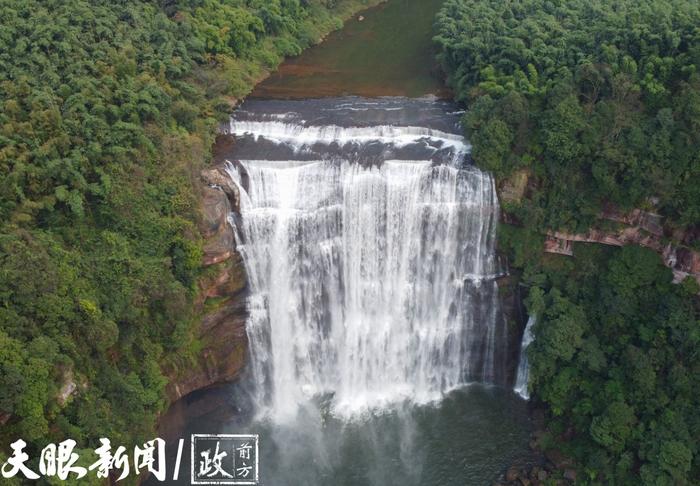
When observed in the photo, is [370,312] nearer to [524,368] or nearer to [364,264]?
[364,264]

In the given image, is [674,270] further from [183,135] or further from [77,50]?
[77,50]

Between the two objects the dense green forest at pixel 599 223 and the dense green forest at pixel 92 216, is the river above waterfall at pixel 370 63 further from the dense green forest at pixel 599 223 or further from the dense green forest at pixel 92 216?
the dense green forest at pixel 599 223

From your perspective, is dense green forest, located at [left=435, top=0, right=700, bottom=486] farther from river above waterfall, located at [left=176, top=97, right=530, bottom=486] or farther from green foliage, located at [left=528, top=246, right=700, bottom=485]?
river above waterfall, located at [left=176, top=97, right=530, bottom=486]

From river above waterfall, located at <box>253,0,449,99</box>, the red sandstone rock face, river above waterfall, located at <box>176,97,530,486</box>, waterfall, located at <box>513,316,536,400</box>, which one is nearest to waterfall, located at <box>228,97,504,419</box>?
river above waterfall, located at <box>176,97,530,486</box>

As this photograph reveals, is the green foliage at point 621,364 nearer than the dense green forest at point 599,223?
Yes

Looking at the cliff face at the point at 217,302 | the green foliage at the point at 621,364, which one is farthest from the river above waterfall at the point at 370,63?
the green foliage at the point at 621,364

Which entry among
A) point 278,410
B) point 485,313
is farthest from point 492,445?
point 278,410

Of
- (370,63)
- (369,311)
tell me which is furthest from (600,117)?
(370,63)
